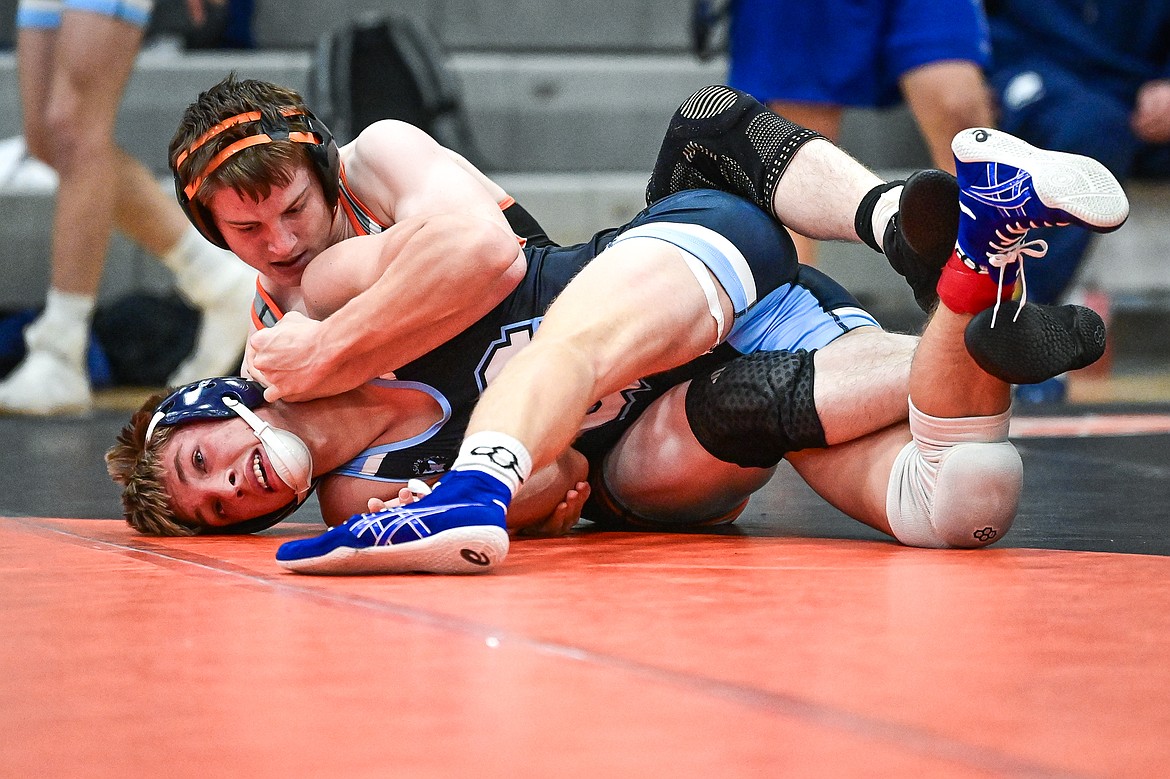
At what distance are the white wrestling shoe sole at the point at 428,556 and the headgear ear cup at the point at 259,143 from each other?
0.63 meters

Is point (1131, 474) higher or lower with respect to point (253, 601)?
lower

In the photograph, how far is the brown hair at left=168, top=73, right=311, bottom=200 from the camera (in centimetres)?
204

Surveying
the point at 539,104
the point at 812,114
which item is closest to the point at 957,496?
the point at 812,114

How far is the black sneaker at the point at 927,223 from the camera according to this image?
1.76 m

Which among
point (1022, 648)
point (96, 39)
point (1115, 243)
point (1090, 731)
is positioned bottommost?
point (1115, 243)

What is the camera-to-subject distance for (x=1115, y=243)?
604 centimetres

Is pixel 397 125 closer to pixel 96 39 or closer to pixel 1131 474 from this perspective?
pixel 1131 474

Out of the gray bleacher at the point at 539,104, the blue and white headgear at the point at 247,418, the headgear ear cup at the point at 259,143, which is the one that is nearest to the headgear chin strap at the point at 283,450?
the blue and white headgear at the point at 247,418

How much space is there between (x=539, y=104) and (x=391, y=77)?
100 centimetres

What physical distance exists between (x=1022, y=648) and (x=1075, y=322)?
0.59 meters

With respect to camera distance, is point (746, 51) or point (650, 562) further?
A: point (746, 51)

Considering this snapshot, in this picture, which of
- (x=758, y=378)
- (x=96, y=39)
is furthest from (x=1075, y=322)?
(x=96, y=39)

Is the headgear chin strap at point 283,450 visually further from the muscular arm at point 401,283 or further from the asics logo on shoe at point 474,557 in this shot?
the asics logo on shoe at point 474,557

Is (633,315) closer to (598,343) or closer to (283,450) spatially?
(598,343)
